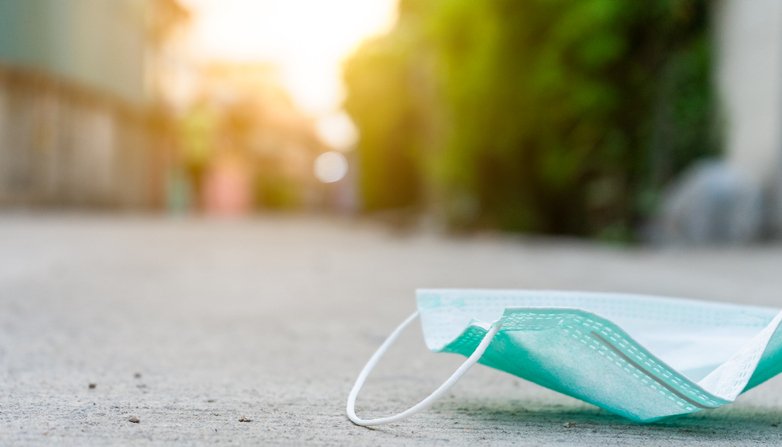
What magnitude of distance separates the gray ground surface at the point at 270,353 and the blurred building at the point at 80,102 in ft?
24.4

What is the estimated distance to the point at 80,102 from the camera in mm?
13438

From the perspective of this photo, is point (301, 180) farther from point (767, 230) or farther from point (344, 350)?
point (344, 350)

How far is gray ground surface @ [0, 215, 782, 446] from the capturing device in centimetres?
123

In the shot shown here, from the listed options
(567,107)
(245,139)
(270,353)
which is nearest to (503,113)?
(567,107)

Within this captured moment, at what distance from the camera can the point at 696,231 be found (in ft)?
20.7

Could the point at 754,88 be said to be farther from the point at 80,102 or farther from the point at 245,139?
the point at 245,139

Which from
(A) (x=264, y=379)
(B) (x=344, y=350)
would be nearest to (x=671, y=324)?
(A) (x=264, y=379)

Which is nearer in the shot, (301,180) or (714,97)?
(714,97)

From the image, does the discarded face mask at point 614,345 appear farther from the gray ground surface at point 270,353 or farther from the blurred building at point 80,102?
the blurred building at point 80,102

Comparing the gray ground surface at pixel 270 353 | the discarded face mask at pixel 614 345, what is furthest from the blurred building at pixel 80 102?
the discarded face mask at pixel 614 345

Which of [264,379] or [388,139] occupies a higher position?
[388,139]

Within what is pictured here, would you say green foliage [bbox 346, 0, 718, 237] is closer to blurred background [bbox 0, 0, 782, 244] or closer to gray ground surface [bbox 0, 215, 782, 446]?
blurred background [bbox 0, 0, 782, 244]

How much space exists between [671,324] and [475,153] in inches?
298

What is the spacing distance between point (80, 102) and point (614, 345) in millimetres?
13636
